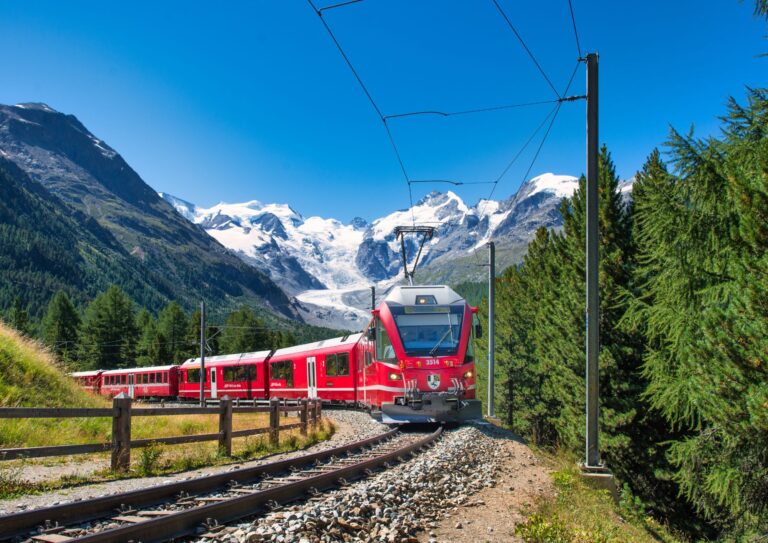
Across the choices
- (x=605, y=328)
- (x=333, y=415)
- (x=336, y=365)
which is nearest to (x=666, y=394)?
(x=605, y=328)

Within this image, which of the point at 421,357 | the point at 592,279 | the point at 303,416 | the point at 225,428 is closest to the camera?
the point at 592,279

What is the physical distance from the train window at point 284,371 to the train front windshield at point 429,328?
17.1 metres

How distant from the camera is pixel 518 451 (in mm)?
13586

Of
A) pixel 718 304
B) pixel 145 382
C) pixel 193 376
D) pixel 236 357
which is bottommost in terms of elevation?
pixel 145 382

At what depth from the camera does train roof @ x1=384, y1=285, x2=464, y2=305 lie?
59.8ft

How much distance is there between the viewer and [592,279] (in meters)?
10.6

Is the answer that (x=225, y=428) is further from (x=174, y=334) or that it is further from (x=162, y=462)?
(x=174, y=334)

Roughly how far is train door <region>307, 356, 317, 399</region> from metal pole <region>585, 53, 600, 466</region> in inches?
829

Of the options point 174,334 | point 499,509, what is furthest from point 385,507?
point 174,334

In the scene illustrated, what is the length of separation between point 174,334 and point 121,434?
279 ft

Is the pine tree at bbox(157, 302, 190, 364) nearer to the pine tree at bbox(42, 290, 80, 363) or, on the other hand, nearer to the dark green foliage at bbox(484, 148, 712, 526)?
the pine tree at bbox(42, 290, 80, 363)

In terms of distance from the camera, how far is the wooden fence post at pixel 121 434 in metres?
9.59

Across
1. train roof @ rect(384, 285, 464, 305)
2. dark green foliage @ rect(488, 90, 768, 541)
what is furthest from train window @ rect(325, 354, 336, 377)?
dark green foliage @ rect(488, 90, 768, 541)

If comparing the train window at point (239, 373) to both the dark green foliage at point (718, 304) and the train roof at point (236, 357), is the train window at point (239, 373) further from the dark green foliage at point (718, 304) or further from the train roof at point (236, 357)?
the dark green foliage at point (718, 304)
